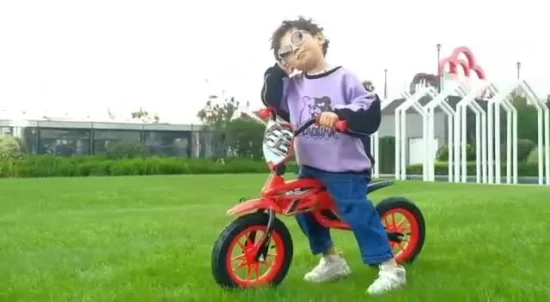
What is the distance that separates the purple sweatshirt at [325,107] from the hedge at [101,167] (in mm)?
26525

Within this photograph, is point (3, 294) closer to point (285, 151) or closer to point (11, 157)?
point (285, 151)

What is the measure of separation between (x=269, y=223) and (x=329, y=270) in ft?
1.94

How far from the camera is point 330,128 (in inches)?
157

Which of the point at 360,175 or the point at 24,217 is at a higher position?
the point at 360,175

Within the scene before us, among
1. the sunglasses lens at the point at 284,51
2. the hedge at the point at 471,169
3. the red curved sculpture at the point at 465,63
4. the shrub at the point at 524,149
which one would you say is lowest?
the hedge at the point at 471,169

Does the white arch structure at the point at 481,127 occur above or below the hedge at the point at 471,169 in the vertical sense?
above

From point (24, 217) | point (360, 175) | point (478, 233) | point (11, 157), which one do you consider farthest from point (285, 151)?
point (11, 157)

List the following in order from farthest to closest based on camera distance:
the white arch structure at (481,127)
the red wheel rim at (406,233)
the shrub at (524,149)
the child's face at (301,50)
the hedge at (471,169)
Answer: the shrub at (524,149), the hedge at (471,169), the white arch structure at (481,127), the red wheel rim at (406,233), the child's face at (301,50)

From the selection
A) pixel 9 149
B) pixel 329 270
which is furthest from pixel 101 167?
pixel 329 270

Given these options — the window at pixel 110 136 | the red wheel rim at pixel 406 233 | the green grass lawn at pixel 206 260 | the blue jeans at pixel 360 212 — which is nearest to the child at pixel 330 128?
the blue jeans at pixel 360 212

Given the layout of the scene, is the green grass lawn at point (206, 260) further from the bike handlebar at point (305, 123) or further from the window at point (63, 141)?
the window at point (63, 141)

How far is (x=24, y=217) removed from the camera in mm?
10430

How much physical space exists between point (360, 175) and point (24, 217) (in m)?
7.26

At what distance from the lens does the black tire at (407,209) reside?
486 cm
